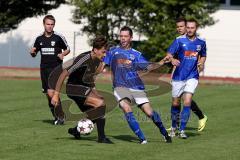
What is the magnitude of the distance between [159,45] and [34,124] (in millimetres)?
19726

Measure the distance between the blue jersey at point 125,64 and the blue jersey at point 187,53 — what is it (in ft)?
4.45

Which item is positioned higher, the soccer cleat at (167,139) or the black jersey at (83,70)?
the black jersey at (83,70)

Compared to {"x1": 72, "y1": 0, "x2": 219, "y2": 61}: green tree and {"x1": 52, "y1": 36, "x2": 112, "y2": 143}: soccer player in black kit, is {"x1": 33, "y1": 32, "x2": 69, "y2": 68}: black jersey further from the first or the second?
{"x1": 72, "y1": 0, "x2": 219, "y2": 61}: green tree

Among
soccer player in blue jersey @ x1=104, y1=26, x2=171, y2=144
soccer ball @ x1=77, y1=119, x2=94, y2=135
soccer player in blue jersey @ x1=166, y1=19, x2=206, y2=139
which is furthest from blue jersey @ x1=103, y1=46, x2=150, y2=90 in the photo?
soccer player in blue jersey @ x1=166, y1=19, x2=206, y2=139

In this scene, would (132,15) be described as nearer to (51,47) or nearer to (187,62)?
(51,47)

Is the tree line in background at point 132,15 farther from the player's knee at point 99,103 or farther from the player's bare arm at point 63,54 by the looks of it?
the player's knee at point 99,103

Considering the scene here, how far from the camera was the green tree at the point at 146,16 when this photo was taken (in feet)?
115

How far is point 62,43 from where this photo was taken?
17016 millimetres

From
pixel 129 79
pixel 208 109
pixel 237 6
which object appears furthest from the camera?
pixel 237 6

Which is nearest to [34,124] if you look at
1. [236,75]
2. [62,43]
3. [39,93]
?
[62,43]

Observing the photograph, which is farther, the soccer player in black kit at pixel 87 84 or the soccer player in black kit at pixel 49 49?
the soccer player in black kit at pixel 49 49

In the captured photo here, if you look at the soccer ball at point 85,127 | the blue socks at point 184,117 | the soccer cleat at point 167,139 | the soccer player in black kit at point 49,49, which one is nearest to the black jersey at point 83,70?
the soccer ball at point 85,127

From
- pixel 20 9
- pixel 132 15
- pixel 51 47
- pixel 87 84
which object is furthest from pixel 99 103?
pixel 20 9

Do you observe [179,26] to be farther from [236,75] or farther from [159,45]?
[236,75]
